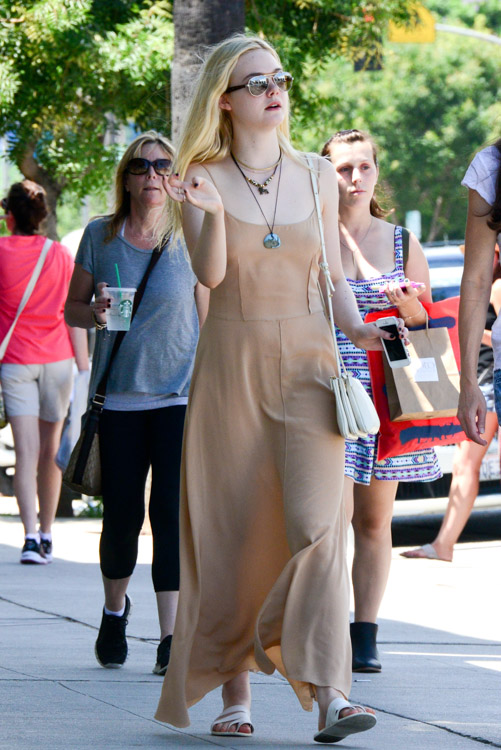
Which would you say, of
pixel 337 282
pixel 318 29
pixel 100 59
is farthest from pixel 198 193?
pixel 318 29

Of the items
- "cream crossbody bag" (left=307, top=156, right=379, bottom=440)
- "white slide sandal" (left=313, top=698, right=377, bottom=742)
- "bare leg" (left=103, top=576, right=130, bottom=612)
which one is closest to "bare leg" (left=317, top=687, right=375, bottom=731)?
"white slide sandal" (left=313, top=698, right=377, bottom=742)

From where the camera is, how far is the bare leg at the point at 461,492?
8234 millimetres

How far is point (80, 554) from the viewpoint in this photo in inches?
344

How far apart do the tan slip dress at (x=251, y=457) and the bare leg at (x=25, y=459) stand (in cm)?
424

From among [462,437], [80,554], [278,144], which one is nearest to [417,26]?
[80,554]

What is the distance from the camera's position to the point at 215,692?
4883 millimetres

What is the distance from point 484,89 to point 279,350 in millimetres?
41213

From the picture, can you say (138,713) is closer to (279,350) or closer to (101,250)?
(279,350)

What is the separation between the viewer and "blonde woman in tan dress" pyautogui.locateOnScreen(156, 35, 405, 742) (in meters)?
3.97

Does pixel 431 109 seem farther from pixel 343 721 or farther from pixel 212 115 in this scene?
pixel 343 721

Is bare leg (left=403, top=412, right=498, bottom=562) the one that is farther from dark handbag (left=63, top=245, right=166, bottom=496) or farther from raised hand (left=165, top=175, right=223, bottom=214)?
raised hand (left=165, top=175, right=223, bottom=214)

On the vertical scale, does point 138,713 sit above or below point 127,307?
below

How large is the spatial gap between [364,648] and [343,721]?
1449mm

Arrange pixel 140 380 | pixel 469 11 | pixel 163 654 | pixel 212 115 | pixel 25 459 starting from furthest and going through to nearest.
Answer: pixel 469 11
pixel 25 459
pixel 140 380
pixel 163 654
pixel 212 115
